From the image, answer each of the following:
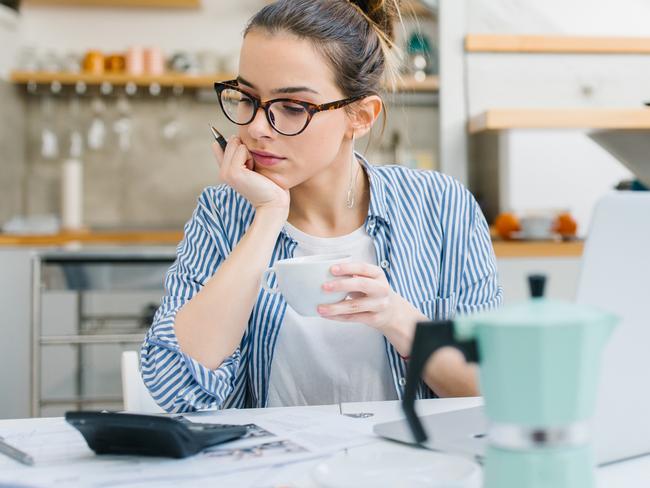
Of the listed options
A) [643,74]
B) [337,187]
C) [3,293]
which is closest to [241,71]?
[337,187]

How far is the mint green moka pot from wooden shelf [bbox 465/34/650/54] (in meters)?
2.93

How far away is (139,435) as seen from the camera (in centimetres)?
82

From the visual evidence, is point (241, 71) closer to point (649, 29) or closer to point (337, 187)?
point (337, 187)

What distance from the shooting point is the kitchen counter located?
9.82 feet

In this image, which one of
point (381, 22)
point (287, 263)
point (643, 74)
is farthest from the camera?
point (643, 74)

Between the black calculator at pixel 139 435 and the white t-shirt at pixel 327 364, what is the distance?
476mm

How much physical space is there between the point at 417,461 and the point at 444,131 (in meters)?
2.78

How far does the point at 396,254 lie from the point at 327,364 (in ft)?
0.72

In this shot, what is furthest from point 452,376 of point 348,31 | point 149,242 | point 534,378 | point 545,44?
point 545,44

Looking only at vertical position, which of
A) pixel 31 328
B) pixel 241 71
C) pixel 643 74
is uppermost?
pixel 643 74

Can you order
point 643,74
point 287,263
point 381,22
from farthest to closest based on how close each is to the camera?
point 643,74 < point 381,22 < point 287,263

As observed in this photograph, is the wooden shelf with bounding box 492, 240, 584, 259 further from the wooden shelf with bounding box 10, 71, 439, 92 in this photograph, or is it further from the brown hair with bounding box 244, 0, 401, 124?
the brown hair with bounding box 244, 0, 401, 124

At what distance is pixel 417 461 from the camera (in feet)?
2.54

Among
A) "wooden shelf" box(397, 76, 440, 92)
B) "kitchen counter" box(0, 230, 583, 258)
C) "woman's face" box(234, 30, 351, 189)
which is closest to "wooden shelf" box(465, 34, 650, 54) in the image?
"wooden shelf" box(397, 76, 440, 92)
